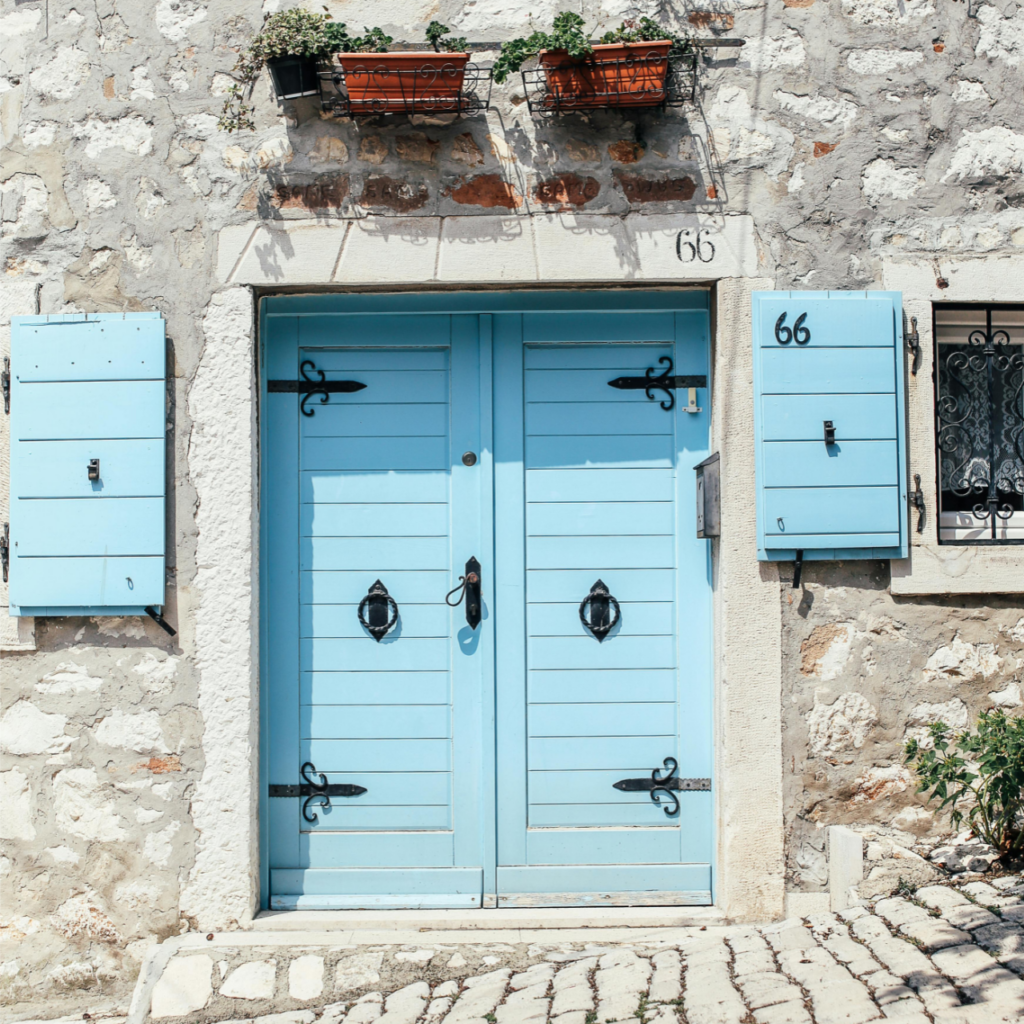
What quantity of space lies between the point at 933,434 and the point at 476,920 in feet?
7.80

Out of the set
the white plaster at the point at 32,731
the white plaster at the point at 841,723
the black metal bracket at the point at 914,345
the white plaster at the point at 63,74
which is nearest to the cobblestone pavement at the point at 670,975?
the white plaster at the point at 841,723

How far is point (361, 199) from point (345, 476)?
101 centimetres

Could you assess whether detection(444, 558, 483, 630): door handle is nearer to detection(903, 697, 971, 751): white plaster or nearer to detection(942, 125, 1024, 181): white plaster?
detection(903, 697, 971, 751): white plaster

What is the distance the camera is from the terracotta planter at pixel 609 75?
10.1 feet

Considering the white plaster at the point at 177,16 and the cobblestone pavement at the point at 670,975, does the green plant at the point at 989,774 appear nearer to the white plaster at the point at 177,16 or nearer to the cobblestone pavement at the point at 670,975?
the cobblestone pavement at the point at 670,975

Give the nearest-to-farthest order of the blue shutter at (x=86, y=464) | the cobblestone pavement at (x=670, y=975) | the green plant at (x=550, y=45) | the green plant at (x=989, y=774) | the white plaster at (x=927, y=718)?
the cobblestone pavement at (x=670, y=975) < the green plant at (x=989, y=774) < the green plant at (x=550, y=45) < the blue shutter at (x=86, y=464) < the white plaster at (x=927, y=718)

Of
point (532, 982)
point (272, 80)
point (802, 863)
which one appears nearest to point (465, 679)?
point (532, 982)

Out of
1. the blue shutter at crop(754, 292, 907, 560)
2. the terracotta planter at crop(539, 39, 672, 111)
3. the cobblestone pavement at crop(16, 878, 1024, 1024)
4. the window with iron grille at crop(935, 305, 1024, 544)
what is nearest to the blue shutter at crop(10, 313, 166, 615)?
the cobblestone pavement at crop(16, 878, 1024, 1024)

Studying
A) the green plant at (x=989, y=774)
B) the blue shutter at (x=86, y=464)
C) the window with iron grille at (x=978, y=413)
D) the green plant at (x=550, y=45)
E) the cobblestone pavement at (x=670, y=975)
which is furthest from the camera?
the window with iron grille at (x=978, y=413)

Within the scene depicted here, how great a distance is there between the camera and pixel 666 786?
11.1ft

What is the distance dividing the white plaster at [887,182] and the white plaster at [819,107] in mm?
196

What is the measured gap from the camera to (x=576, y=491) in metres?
3.45

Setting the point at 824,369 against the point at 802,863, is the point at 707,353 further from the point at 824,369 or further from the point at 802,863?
the point at 802,863

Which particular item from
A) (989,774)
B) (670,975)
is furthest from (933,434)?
(670,975)
